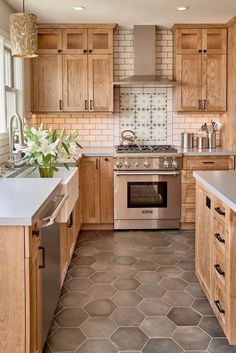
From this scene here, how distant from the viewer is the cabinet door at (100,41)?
5559mm

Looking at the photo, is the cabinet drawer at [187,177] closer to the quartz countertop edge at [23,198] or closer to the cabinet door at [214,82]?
the cabinet door at [214,82]

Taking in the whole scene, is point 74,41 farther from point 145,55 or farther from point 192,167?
point 192,167

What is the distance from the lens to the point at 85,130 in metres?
6.03

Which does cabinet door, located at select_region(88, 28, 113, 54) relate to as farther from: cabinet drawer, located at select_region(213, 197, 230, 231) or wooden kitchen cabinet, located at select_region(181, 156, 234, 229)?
cabinet drawer, located at select_region(213, 197, 230, 231)

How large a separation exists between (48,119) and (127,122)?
3.40ft

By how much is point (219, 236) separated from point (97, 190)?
2.73m

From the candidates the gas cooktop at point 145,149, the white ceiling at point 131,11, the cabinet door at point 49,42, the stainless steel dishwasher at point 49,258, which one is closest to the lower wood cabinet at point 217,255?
the stainless steel dishwasher at point 49,258

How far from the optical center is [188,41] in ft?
18.4

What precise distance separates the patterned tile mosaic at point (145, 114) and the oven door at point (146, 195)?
89 cm

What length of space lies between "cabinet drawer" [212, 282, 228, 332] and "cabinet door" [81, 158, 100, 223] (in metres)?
2.62

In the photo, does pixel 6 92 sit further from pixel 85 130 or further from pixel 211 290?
pixel 211 290

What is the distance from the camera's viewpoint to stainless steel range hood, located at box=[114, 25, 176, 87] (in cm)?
565

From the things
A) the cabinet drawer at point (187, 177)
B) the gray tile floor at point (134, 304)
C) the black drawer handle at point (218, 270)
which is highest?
the cabinet drawer at point (187, 177)

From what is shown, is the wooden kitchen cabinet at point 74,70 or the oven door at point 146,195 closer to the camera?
the oven door at point 146,195
